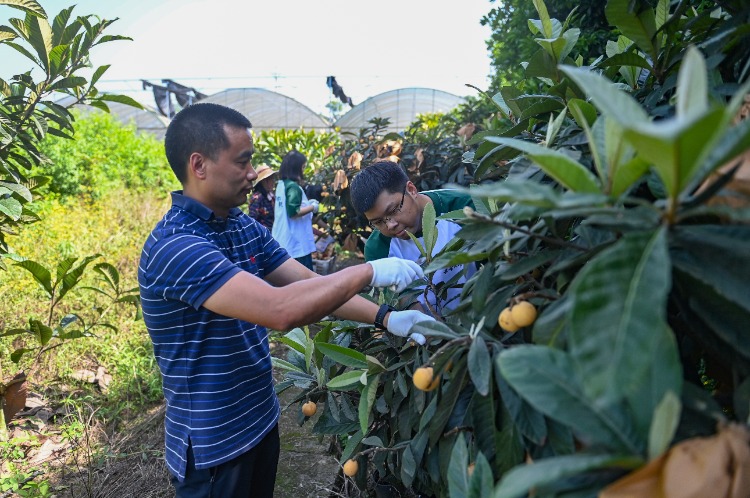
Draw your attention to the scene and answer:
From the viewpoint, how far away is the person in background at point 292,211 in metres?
5.02

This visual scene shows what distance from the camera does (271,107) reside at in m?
18.3

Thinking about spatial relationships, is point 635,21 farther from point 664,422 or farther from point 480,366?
point 664,422

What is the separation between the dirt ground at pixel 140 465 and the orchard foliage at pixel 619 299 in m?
1.47

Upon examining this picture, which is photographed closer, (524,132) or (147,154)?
(524,132)

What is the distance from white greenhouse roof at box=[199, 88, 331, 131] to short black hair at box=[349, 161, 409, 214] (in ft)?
51.5

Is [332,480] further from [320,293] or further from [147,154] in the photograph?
[147,154]

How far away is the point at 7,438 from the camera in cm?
286

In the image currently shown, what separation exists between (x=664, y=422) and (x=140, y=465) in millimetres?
2833

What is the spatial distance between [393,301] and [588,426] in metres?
1.12

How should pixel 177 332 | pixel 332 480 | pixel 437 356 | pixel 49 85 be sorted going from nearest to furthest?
1. pixel 437 356
2. pixel 177 332
3. pixel 49 85
4. pixel 332 480

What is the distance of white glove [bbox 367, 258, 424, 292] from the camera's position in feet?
5.16

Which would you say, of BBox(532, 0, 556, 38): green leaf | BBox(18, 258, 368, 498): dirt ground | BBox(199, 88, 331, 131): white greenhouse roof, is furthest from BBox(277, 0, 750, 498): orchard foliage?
BBox(199, 88, 331, 131): white greenhouse roof

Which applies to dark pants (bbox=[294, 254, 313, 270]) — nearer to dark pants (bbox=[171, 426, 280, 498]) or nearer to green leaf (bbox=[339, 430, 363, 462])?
dark pants (bbox=[171, 426, 280, 498])

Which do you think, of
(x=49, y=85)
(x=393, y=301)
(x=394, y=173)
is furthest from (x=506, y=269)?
(x=49, y=85)
